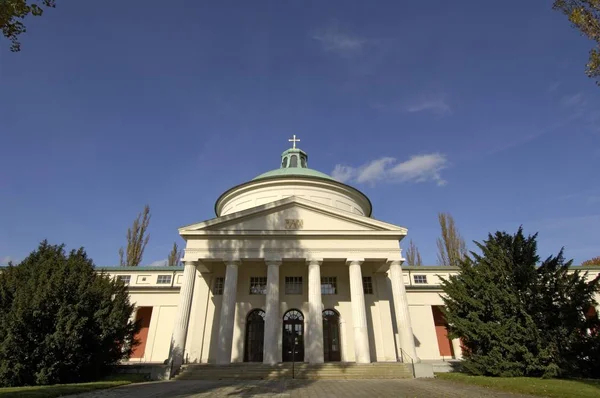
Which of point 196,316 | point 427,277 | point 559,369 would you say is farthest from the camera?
point 427,277

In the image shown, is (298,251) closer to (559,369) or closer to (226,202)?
(226,202)

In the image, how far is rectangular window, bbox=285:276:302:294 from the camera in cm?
2247

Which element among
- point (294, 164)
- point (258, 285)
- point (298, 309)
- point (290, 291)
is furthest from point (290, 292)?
point (294, 164)

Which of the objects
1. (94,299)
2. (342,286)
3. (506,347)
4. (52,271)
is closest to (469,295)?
(506,347)

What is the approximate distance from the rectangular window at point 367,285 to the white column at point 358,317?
124 inches

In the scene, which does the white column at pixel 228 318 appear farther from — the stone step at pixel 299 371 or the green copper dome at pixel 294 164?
the green copper dome at pixel 294 164

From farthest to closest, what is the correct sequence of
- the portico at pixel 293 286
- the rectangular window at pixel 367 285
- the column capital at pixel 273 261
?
the rectangular window at pixel 367 285
the column capital at pixel 273 261
the portico at pixel 293 286

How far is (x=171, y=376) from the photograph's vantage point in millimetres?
16484

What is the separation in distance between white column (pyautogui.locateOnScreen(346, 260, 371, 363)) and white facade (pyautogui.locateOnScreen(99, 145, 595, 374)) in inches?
2.1

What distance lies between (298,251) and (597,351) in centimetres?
1392

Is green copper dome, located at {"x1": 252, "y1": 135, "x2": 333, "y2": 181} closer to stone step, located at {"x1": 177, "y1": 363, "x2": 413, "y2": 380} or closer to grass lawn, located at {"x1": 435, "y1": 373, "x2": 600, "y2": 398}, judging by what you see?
stone step, located at {"x1": 177, "y1": 363, "x2": 413, "y2": 380}

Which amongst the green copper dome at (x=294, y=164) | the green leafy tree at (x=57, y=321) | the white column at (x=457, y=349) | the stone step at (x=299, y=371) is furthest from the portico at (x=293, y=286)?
the green copper dome at (x=294, y=164)

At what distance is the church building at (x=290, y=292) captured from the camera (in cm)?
1895

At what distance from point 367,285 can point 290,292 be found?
5338 mm
